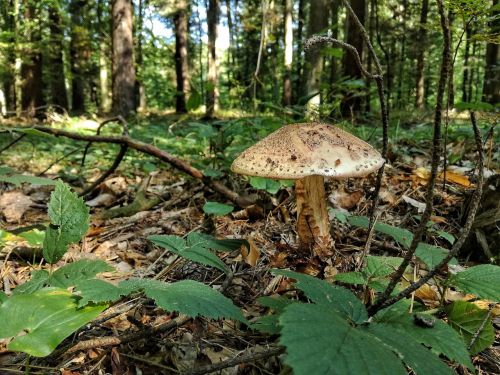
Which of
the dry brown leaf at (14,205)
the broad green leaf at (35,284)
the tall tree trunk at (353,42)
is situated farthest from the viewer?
the tall tree trunk at (353,42)

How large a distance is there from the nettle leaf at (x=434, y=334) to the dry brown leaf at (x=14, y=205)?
298cm

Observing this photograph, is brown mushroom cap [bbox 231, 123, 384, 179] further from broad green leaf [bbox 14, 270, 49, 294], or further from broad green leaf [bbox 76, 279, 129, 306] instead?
broad green leaf [bbox 14, 270, 49, 294]

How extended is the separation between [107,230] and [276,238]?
124cm

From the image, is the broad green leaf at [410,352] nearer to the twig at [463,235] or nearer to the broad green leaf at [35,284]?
the twig at [463,235]

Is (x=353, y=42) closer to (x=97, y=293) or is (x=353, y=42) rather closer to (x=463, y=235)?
(x=463, y=235)

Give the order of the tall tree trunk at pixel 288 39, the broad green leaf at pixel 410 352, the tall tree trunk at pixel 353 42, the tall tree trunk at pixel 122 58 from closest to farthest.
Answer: the broad green leaf at pixel 410 352 → the tall tree trunk at pixel 353 42 → the tall tree trunk at pixel 122 58 → the tall tree trunk at pixel 288 39

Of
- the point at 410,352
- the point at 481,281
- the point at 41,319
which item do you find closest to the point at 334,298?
the point at 410,352

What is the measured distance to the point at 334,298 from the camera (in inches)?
44.4

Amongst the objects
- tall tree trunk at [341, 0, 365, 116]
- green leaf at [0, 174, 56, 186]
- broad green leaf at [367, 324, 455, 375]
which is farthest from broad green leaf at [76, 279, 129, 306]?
tall tree trunk at [341, 0, 365, 116]

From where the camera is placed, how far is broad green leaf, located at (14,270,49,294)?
1.39m

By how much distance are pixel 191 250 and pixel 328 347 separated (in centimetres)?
90

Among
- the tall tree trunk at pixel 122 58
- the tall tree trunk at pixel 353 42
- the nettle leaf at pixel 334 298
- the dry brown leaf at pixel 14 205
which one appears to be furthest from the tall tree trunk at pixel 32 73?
the nettle leaf at pixel 334 298

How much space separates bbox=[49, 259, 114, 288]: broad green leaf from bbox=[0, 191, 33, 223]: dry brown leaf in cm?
198

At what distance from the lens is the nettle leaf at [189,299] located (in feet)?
3.72
